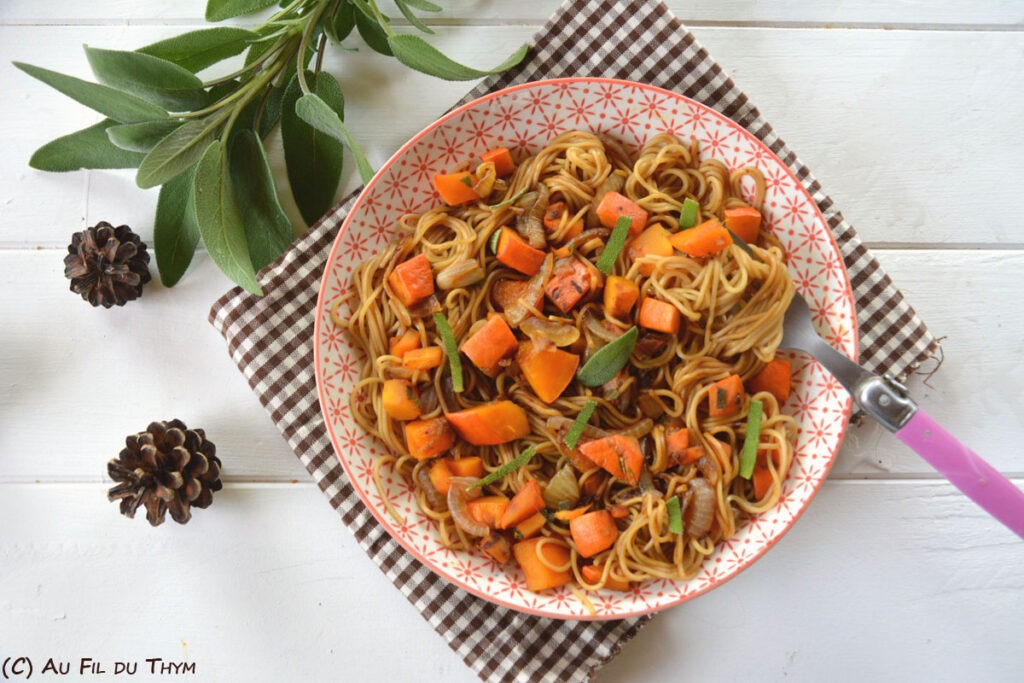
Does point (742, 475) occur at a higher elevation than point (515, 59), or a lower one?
lower

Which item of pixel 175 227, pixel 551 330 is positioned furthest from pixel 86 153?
pixel 551 330

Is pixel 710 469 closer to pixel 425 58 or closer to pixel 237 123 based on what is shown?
pixel 425 58

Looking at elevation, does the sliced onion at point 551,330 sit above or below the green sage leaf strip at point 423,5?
below

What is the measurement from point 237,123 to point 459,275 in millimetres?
1022

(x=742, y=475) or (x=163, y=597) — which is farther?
(x=163, y=597)

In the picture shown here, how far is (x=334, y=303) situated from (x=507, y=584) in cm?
108

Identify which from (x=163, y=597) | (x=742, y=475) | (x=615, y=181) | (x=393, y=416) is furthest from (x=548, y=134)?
(x=163, y=597)

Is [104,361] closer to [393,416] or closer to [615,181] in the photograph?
[393,416]

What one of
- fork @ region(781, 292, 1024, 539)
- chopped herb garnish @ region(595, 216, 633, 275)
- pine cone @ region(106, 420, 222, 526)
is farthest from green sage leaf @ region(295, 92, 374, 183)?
fork @ region(781, 292, 1024, 539)

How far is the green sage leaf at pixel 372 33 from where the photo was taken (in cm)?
296

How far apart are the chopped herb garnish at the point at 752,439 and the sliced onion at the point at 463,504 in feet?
2.77

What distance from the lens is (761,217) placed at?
8.85 feet

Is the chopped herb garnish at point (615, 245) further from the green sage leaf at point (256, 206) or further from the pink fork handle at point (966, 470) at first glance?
the green sage leaf at point (256, 206)

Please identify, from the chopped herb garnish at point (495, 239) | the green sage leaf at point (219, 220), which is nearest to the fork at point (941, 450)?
the chopped herb garnish at point (495, 239)
